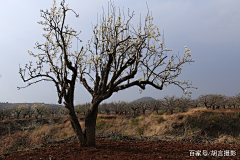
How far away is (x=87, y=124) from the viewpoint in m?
6.45

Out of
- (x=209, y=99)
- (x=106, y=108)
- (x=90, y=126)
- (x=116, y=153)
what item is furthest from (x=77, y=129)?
(x=106, y=108)

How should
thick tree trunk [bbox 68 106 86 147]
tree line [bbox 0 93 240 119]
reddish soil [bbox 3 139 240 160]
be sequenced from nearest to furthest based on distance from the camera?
1. reddish soil [bbox 3 139 240 160]
2. thick tree trunk [bbox 68 106 86 147]
3. tree line [bbox 0 93 240 119]

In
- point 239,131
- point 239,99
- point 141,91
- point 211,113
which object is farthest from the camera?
point 239,99

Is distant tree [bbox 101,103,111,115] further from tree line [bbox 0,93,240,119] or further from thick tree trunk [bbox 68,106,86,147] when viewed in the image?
thick tree trunk [bbox 68,106,86,147]

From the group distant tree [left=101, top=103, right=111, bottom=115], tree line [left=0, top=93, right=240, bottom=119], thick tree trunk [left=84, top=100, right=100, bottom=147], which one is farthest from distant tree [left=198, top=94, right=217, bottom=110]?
thick tree trunk [left=84, top=100, right=100, bottom=147]

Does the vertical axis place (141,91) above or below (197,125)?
above

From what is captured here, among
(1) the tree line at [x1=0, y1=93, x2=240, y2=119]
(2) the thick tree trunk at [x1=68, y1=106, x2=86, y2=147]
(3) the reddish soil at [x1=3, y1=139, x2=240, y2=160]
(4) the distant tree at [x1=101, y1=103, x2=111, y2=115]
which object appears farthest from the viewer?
(4) the distant tree at [x1=101, y1=103, x2=111, y2=115]

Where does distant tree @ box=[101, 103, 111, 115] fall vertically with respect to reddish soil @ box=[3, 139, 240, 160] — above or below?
below

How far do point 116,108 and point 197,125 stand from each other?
105 feet

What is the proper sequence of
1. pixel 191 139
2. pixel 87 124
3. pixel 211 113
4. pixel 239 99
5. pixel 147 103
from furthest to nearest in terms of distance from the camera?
1. pixel 147 103
2. pixel 239 99
3. pixel 211 113
4. pixel 191 139
5. pixel 87 124

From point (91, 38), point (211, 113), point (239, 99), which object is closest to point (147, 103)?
point (239, 99)

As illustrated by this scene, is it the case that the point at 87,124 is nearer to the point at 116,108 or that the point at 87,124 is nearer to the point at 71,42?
the point at 71,42

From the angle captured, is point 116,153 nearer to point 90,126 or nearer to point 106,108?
point 90,126

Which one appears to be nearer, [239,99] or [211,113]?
[211,113]
